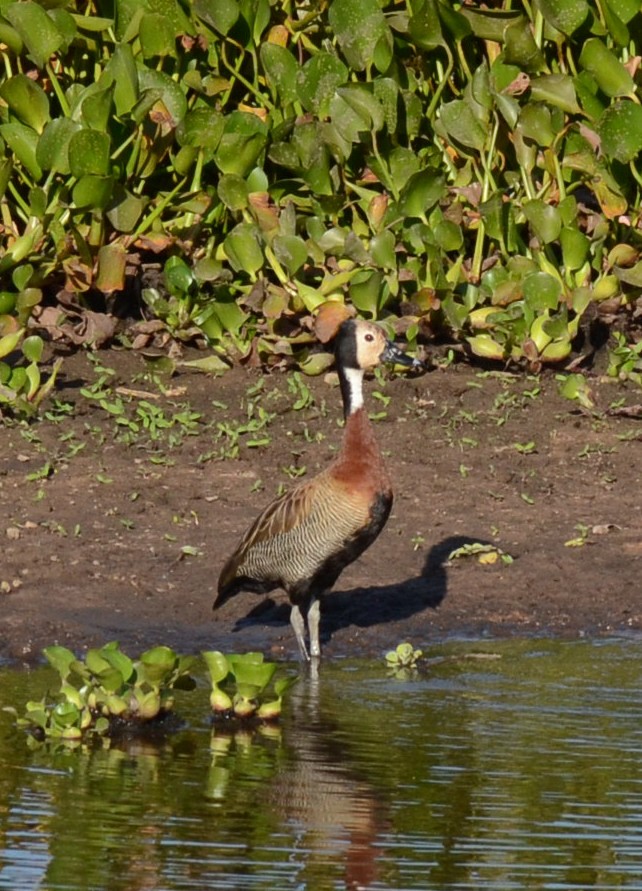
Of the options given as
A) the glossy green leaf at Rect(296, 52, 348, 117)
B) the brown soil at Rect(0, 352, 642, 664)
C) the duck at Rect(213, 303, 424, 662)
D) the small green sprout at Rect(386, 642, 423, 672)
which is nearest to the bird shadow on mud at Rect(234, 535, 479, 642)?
the brown soil at Rect(0, 352, 642, 664)

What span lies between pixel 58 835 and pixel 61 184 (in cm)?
572

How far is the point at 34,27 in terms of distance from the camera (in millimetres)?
9781

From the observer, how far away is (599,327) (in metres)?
10.1

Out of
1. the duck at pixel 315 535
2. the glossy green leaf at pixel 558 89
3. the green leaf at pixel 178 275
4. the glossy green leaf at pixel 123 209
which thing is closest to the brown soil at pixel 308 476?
the duck at pixel 315 535

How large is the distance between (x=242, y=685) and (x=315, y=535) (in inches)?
56.8

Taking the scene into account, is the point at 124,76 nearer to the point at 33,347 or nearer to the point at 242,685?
the point at 33,347

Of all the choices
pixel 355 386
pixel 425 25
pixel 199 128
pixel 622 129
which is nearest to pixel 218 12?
pixel 199 128

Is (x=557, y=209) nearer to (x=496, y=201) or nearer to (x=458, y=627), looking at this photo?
(x=496, y=201)

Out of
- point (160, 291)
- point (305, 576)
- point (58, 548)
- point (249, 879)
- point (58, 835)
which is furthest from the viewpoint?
point (160, 291)

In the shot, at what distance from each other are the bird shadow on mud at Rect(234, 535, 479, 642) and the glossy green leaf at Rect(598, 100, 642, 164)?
102 inches

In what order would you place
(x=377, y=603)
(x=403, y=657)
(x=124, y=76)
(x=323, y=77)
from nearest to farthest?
(x=403, y=657) < (x=377, y=603) < (x=124, y=76) < (x=323, y=77)

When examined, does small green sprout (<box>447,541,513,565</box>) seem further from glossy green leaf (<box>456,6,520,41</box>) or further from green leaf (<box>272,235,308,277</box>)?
glossy green leaf (<box>456,6,520,41</box>)

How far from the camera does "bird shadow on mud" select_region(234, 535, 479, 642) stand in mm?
7750

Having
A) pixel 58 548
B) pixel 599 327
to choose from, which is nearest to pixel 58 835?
pixel 58 548
